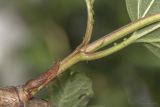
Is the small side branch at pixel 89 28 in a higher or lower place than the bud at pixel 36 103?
higher

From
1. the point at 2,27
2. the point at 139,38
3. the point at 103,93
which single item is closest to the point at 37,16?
the point at 103,93

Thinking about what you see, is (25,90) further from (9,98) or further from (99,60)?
(99,60)

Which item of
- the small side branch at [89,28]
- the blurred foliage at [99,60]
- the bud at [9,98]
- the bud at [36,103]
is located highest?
the blurred foliage at [99,60]

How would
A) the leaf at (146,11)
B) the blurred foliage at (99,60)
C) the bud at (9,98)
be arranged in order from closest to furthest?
the bud at (9,98) < the leaf at (146,11) < the blurred foliage at (99,60)

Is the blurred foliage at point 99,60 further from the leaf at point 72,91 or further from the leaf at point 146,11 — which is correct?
the leaf at point 146,11

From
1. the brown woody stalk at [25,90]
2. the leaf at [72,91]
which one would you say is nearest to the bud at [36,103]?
the brown woody stalk at [25,90]

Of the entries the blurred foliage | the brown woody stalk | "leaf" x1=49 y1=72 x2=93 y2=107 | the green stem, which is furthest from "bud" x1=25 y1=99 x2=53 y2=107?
the blurred foliage

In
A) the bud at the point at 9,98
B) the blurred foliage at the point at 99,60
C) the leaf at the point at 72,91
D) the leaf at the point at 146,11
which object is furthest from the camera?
the blurred foliage at the point at 99,60
